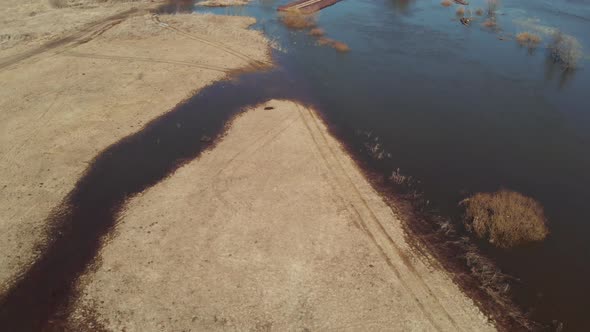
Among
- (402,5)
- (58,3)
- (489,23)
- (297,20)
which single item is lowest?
(297,20)

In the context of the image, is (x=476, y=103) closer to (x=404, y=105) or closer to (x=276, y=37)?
(x=404, y=105)

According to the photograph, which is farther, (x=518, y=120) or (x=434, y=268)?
(x=518, y=120)

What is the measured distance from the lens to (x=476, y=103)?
28984 mm

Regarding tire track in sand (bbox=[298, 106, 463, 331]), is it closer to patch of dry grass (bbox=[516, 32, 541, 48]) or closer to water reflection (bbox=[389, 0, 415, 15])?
patch of dry grass (bbox=[516, 32, 541, 48])

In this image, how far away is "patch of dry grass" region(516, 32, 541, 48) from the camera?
39.5 metres

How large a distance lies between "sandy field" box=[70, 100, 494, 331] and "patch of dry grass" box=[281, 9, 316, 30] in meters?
27.9

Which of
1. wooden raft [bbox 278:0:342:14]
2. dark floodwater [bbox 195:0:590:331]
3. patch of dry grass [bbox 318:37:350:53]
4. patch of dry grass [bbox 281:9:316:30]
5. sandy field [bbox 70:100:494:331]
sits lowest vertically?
sandy field [bbox 70:100:494:331]

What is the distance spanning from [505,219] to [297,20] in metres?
35.3

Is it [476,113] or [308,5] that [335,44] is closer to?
[308,5]

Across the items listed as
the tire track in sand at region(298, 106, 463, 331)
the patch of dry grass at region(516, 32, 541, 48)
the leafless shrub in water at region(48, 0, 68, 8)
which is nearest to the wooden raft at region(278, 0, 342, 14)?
the patch of dry grass at region(516, 32, 541, 48)

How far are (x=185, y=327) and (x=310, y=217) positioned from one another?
7535 mm

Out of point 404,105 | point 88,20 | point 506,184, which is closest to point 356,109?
point 404,105

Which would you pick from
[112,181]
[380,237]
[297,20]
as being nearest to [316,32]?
[297,20]

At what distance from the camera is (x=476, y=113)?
27.7m
